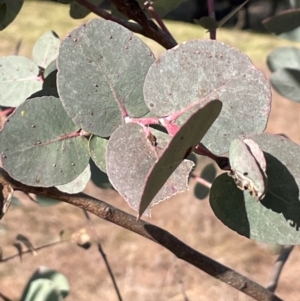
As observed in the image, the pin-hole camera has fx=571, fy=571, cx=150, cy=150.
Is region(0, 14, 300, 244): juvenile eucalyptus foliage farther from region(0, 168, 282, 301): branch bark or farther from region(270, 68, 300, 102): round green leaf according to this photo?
region(270, 68, 300, 102): round green leaf

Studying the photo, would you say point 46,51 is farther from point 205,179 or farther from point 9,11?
point 205,179

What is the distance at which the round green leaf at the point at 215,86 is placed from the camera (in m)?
0.31

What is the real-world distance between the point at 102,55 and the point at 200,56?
6 centimetres

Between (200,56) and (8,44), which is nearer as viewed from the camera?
(200,56)

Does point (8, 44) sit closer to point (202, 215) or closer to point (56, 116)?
point (202, 215)

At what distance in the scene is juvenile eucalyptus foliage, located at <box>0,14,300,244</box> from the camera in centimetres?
31

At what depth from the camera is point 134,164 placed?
0.31 meters

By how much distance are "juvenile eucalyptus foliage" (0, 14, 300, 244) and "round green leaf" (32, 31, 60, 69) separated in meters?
Answer: 0.32

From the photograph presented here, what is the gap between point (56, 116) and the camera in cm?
37

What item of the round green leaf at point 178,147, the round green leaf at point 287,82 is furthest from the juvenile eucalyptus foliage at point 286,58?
the round green leaf at point 178,147

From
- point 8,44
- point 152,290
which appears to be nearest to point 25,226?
point 152,290

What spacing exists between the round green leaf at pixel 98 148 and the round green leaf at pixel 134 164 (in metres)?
0.05

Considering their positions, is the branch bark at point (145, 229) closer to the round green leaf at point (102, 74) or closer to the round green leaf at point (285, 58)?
the round green leaf at point (102, 74)

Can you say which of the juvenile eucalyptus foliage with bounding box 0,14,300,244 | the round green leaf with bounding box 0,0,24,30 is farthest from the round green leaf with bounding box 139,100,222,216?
the round green leaf with bounding box 0,0,24,30
